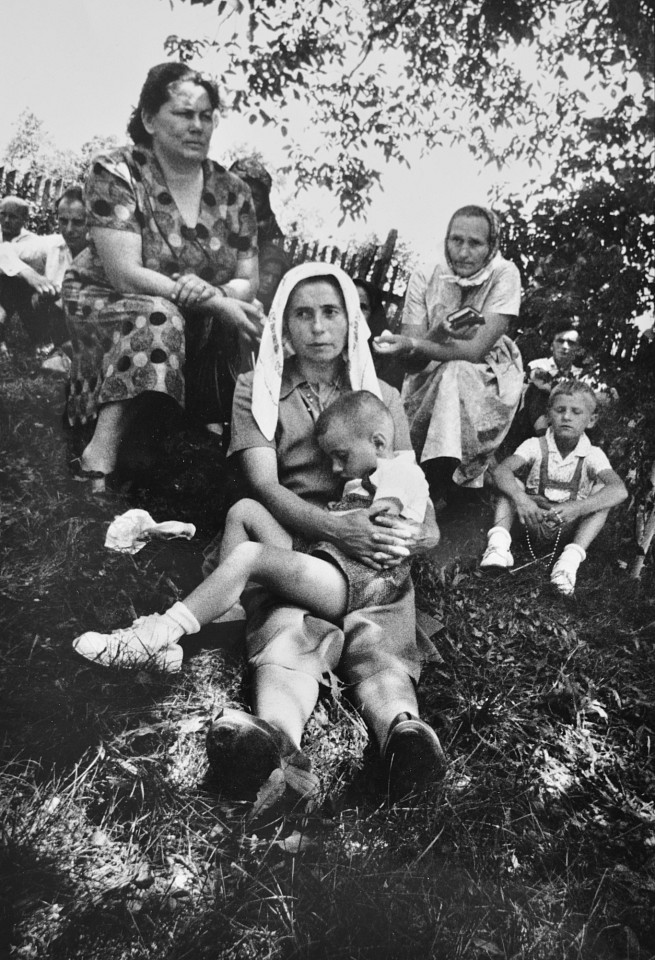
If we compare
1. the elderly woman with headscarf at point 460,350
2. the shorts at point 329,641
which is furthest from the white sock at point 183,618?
the elderly woman with headscarf at point 460,350

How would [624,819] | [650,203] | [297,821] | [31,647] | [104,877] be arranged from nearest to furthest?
[104,877], [297,821], [31,647], [624,819], [650,203]

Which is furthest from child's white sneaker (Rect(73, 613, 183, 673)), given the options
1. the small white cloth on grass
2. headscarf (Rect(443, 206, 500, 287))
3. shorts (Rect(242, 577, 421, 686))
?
headscarf (Rect(443, 206, 500, 287))

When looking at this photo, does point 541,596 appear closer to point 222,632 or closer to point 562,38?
point 222,632

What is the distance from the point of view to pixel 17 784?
192 cm

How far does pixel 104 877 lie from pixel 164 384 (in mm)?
1546

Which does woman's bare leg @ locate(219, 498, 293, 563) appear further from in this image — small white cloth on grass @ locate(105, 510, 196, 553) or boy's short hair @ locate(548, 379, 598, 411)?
boy's short hair @ locate(548, 379, 598, 411)

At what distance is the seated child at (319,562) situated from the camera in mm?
2316

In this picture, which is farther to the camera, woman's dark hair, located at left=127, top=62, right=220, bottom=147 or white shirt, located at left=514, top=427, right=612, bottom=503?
white shirt, located at left=514, top=427, right=612, bottom=503

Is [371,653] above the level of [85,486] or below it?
below

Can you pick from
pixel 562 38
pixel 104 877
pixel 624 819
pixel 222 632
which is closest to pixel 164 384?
pixel 222 632

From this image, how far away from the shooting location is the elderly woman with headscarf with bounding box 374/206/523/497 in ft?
10.9

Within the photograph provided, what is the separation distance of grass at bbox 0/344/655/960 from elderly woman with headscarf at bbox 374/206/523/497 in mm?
642

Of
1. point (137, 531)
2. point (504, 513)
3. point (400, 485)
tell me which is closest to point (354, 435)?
point (400, 485)

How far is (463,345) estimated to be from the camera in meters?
3.40
